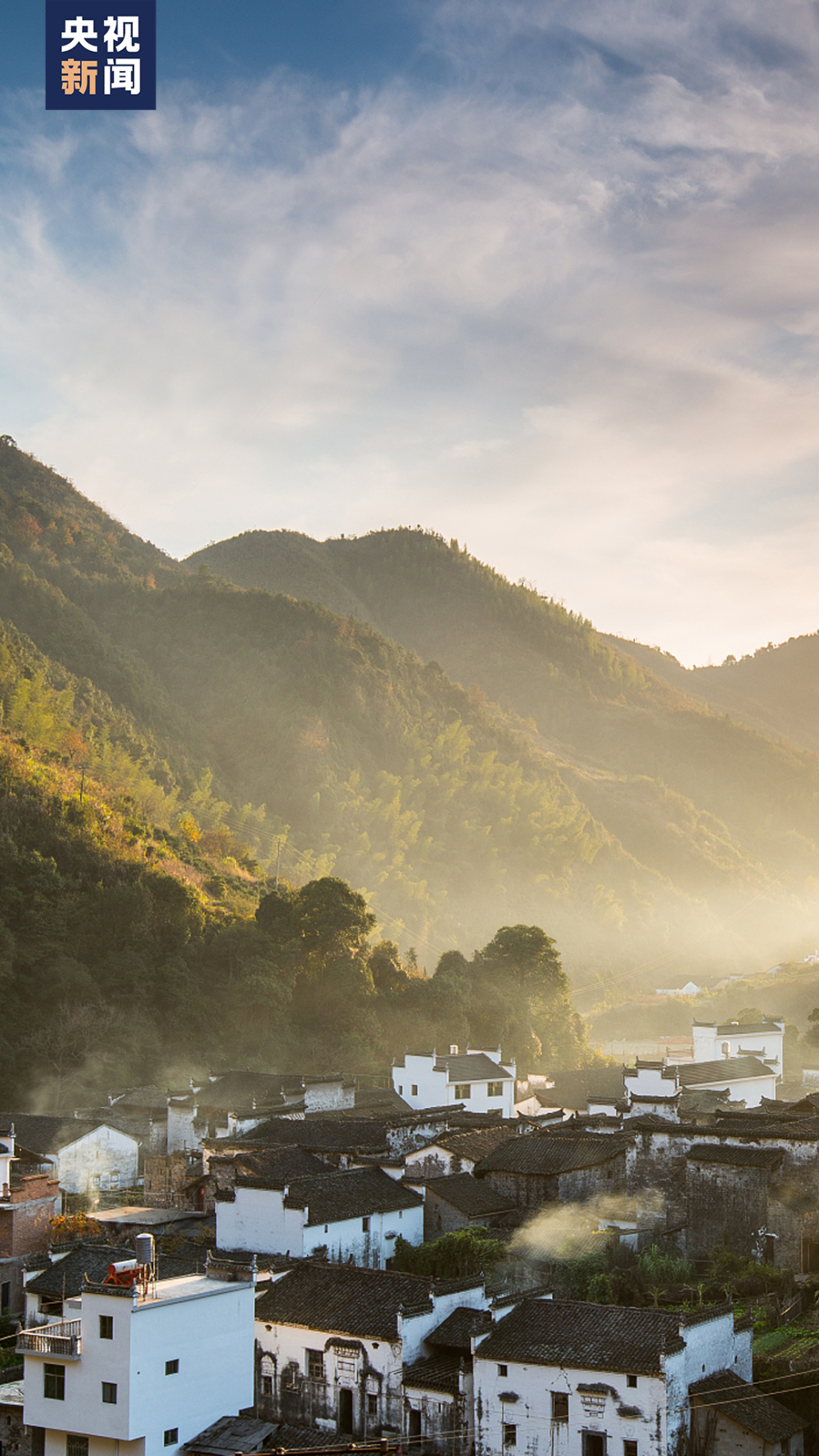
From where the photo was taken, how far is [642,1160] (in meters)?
24.9

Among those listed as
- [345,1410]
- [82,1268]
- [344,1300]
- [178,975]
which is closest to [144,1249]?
[82,1268]

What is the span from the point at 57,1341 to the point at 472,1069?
22.5m

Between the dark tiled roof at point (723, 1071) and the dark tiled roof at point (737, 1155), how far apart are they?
461 inches

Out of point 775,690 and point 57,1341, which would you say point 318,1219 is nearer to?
point 57,1341

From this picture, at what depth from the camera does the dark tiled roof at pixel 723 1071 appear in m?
36.5

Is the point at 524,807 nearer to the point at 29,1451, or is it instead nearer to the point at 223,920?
the point at 223,920

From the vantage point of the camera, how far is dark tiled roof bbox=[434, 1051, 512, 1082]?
37.5 metres

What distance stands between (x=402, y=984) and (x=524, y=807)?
53016 millimetres

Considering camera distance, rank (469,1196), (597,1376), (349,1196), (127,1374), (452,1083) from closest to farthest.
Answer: (127,1374) < (597,1376) < (349,1196) < (469,1196) < (452,1083)

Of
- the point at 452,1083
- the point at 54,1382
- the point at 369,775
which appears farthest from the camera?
the point at 369,775

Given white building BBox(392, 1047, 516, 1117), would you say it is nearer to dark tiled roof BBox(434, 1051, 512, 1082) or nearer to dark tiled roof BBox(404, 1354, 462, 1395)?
dark tiled roof BBox(434, 1051, 512, 1082)

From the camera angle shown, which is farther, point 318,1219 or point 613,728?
point 613,728

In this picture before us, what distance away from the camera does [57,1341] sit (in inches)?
667

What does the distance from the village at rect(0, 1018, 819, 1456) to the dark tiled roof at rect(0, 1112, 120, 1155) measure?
0.24 feet
